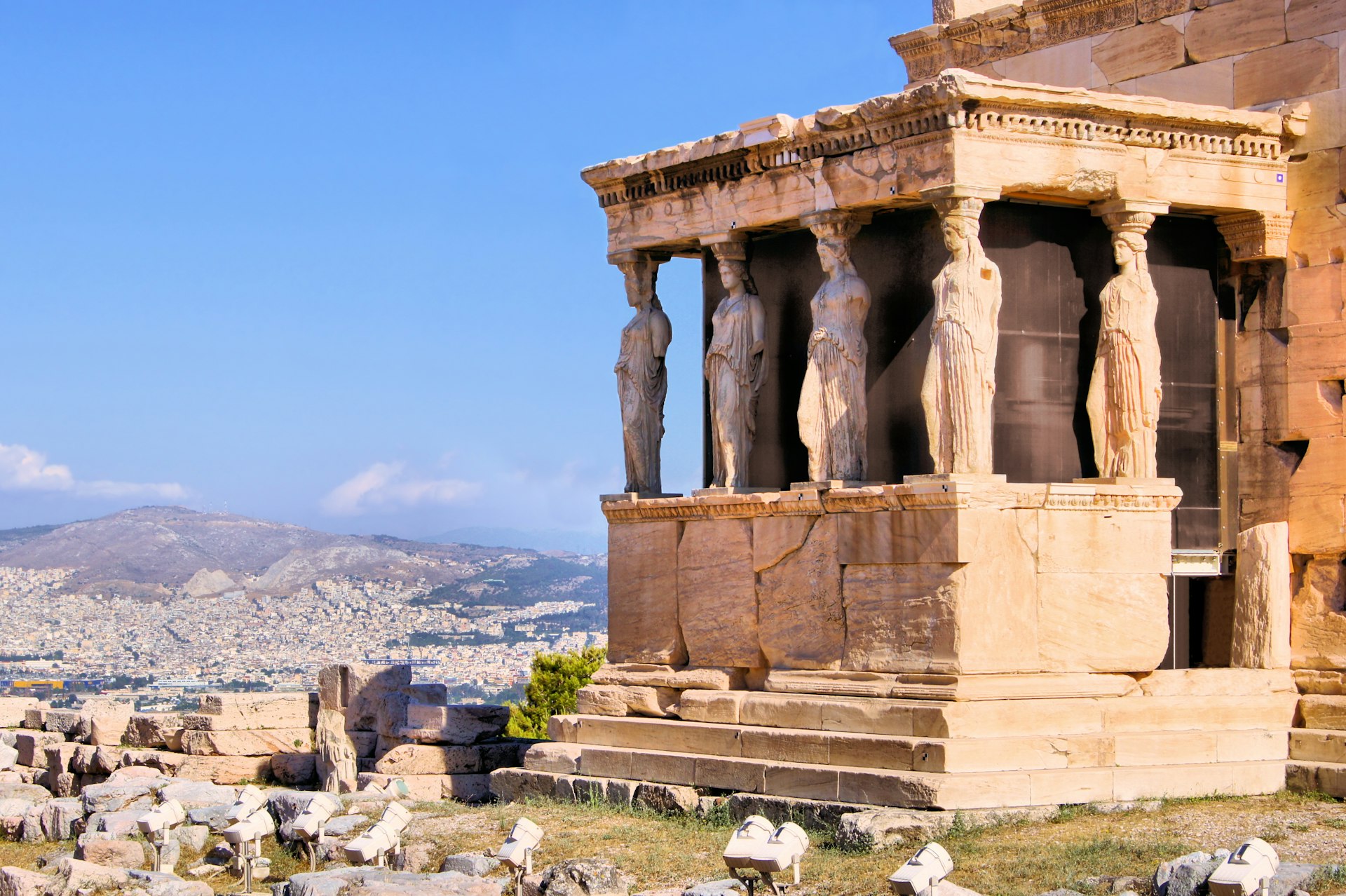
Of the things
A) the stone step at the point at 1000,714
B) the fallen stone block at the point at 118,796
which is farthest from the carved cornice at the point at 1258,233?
the fallen stone block at the point at 118,796

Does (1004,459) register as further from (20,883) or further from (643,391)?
(20,883)

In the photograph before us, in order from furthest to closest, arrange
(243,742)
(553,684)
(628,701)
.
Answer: (553,684), (243,742), (628,701)

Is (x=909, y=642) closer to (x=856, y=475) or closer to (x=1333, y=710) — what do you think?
(x=856, y=475)

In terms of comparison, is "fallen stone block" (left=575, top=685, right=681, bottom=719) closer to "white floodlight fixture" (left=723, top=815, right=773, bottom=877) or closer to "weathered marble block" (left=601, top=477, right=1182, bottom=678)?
"weathered marble block" (left=601, top=477, right=1182, bottom=678)

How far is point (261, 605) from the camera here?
86688 millimetres

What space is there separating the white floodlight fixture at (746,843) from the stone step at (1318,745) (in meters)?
5.16

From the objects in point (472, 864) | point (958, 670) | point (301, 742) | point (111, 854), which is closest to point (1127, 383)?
point (958, 670)

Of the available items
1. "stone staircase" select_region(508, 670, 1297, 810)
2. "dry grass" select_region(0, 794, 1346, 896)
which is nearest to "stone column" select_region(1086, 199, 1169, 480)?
"stone staircase" select_region(508, 670, 1297, 810)

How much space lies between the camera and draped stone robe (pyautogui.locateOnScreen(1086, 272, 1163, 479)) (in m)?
14.6

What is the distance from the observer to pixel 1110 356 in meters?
14.7

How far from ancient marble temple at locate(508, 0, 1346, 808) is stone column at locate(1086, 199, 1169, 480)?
24mm

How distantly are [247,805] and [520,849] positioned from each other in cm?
277

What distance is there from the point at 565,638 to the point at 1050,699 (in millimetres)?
55952

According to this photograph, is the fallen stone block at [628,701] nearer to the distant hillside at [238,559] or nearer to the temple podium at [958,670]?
the temple podium at [958,670]
